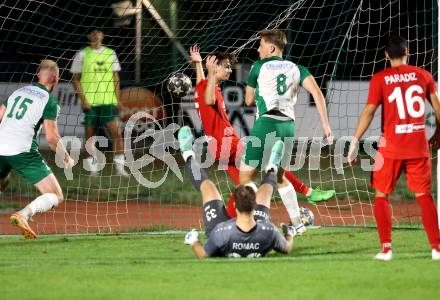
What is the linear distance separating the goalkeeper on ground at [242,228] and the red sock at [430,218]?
123 centimetres

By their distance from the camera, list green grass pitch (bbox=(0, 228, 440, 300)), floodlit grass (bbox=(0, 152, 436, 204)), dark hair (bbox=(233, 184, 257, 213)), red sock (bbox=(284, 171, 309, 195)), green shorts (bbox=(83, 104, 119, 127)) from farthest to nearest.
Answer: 1. green shorts (bbox=(83, 104, 119, 127))
2. floodlit grass (bbox=(0, 152, 436, 204))
3. red sock (bbox=(284, 171, 309, 195))
4. dark hair (bbox=(233, 184, 257, 213))
5. green grass pitch (bbox=(0, 228, 440, 300))

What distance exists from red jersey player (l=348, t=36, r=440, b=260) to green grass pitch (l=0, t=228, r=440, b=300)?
40cm

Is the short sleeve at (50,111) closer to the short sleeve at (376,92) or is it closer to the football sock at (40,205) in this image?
the football sock at (40,205)

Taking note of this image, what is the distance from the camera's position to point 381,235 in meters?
9.30

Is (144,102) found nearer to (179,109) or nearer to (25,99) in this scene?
(179,109)

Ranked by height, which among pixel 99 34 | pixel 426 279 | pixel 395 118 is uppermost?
pixel 99 34

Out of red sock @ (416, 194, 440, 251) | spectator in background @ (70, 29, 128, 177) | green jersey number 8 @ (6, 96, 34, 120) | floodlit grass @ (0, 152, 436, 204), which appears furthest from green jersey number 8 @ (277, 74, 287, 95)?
spectator in background @ (70, 29, 128, 177)

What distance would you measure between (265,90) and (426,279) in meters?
3.11

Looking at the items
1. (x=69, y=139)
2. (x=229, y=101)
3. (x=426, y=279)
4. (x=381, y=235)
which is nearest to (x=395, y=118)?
(x=381, y=235)

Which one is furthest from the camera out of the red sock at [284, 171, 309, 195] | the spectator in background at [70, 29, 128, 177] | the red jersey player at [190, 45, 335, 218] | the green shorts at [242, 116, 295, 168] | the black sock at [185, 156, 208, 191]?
the spectator in background at [70, 29, 128, 177]

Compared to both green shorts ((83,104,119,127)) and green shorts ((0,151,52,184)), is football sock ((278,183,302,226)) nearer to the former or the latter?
green shorts ((0,151,52,184))

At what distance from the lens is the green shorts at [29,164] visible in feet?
36.2

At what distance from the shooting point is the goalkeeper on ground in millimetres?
9125

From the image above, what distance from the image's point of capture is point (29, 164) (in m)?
11.1
